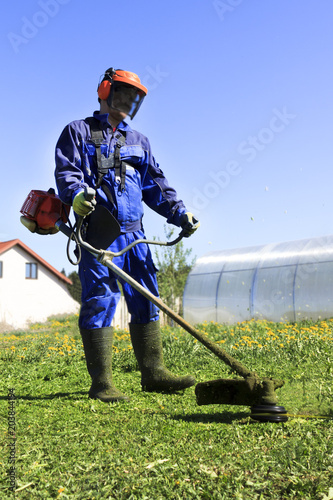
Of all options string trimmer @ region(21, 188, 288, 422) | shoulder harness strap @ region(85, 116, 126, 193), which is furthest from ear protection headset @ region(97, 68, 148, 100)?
string trimmer @ region(21, 188, 288, 422)

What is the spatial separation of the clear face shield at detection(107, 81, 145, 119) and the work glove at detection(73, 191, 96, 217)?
3.57 feet

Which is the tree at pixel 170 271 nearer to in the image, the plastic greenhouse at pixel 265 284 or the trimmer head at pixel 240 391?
the plastic greenhouse at pixel 265 284

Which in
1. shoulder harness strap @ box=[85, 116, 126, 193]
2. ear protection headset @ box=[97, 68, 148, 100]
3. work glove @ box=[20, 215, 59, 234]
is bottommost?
work glove @ box=[20, 215, 59, 234]

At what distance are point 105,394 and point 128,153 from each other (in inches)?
77.6

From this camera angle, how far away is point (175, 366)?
18.2 ft

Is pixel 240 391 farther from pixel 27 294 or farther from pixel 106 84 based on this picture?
pixel 27 294

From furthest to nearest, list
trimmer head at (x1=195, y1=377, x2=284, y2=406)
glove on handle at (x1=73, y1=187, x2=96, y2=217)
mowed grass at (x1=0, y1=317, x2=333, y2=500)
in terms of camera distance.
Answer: glove on handle at (x1=73, y1=187, x2=96, y2=217) < trimmer head at (x1=195, y1=377, x2=284, y2=406) < mowed grass at (x1=0, y1=317, x2=333, y2=500)

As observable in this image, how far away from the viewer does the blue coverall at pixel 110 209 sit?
404cm

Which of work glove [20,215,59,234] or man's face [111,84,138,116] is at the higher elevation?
man's face [111,84,138,116]

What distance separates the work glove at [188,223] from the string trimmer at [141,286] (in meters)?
0.06

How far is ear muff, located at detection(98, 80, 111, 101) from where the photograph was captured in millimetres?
4305

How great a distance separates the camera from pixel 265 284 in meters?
15.5

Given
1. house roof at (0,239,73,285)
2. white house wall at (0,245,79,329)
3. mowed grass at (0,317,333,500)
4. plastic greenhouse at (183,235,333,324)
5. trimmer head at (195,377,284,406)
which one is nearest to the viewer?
mowed grass at (0,317,333,500)

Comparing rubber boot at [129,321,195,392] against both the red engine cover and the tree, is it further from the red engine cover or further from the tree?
the tree
